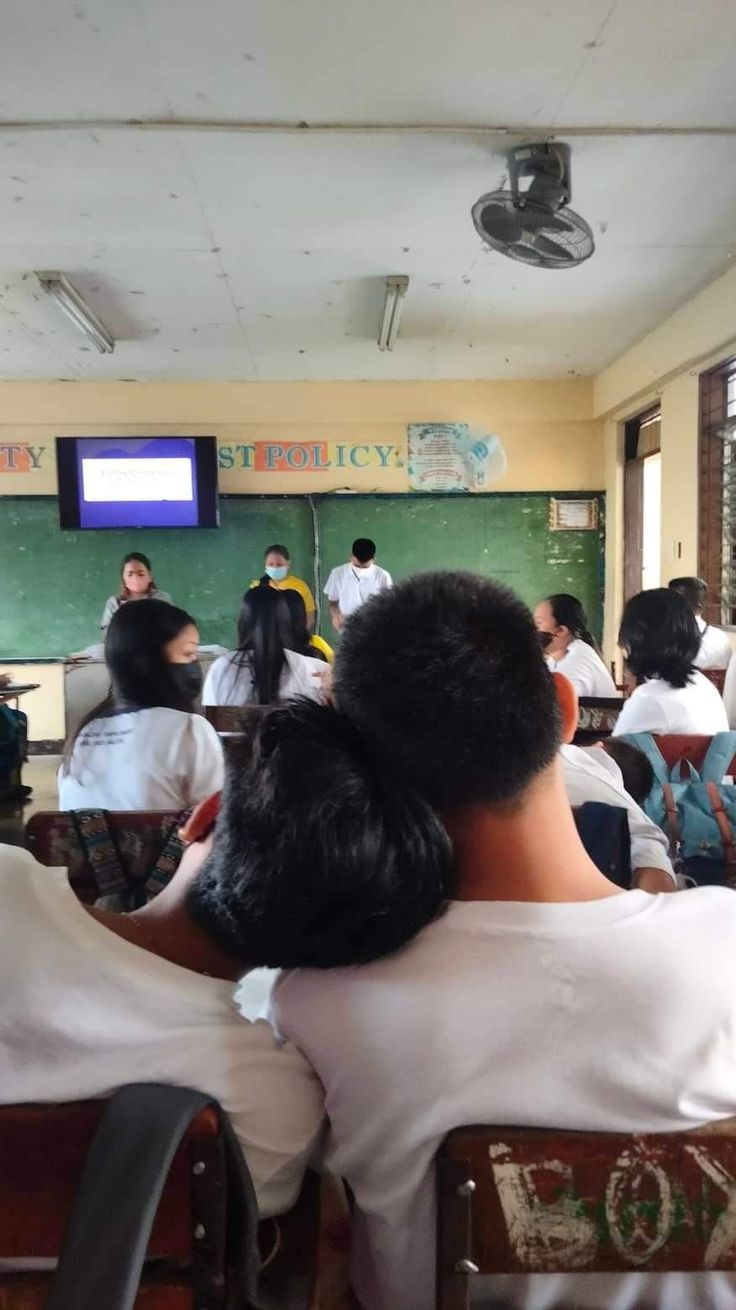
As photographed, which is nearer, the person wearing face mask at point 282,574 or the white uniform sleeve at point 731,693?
the white uniform sleeve at point 731,693

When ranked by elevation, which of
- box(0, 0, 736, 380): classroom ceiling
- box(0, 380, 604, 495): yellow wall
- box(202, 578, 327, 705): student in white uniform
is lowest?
box(202, 578, 327, 705): student in white uniform

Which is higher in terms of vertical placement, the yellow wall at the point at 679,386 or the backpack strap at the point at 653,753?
the yellow wall at the point at 679,386

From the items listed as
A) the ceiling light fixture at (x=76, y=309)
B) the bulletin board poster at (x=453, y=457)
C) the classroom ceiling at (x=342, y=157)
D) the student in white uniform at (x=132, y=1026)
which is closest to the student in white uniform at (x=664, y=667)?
the classroom ceiling at (x=342, y=157)

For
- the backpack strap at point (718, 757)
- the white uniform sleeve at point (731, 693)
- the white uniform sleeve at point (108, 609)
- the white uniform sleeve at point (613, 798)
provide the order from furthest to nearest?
the white uniform sleeve at point (108, 609) → the white uniform sleeve at point (731, 693) → the backpack strap at point (718, 757) → the white uniform sleeve at point (613, 798)

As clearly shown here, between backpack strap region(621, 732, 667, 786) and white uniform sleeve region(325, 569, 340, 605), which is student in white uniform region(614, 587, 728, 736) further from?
white uniform sleeve region(325, 569, 340, 605)

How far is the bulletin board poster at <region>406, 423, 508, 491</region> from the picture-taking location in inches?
242

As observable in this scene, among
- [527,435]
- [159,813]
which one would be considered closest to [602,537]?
[527,435]

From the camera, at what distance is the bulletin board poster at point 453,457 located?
614cm

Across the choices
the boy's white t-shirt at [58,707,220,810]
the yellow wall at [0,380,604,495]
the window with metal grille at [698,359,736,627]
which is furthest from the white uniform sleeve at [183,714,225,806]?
the yellow wall at [0,380,604,495]

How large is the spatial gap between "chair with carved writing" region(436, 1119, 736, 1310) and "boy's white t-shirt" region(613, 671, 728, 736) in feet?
5.43

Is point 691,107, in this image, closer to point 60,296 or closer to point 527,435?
point 60,296

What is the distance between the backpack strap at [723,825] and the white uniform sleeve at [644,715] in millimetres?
404

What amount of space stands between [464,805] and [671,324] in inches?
187

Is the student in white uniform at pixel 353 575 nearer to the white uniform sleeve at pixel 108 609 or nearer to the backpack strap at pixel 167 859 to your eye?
the white uniform sleeve at pixel 108 609
